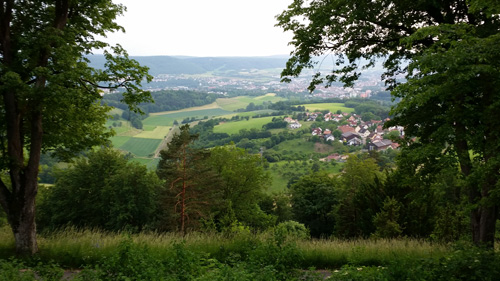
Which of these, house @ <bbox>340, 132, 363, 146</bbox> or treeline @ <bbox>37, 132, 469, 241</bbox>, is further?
house @ <bbox>340, 132, 363, 146</bbox>

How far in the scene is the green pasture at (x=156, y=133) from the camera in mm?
97744

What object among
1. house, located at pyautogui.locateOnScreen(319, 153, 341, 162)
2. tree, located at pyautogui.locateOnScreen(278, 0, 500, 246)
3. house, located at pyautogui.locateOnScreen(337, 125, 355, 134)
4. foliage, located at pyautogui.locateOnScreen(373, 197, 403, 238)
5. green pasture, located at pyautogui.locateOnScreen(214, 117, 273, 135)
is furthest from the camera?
house, located at pyautogui.locateOnScreen(337, 125, 355, 134)

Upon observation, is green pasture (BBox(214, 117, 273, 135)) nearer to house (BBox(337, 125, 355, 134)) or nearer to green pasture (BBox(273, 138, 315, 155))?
green pasture (BBox(273, 138, 315, 155))

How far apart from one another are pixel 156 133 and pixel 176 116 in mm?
32653

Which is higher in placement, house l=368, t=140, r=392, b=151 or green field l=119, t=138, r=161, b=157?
green field l=119, t=138, r=161, b=157

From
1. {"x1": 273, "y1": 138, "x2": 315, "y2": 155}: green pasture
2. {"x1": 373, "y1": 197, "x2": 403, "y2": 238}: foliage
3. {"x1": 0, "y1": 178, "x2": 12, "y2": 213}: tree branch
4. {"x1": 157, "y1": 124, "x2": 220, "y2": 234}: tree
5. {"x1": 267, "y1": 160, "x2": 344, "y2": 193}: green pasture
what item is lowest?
{"x1": 267, "y1": 160, "x2": 344, "y2": 193}: green pasture

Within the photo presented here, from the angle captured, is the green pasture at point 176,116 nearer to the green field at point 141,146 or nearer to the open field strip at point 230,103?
the open field strip at point 230,103

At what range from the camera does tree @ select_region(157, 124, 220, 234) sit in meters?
17.9

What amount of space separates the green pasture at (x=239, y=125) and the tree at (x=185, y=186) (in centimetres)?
8487

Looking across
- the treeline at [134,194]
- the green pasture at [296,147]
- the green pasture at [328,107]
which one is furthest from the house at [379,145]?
the treeline at [134,194]

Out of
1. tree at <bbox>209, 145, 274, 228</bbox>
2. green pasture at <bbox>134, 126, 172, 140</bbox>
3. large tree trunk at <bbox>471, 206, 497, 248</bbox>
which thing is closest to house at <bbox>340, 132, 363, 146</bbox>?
green pasture at <bbox>134, 126, 172, 140</bbox>

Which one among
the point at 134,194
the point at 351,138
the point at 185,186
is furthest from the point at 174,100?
the point at 185,186

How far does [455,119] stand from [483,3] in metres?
2.26

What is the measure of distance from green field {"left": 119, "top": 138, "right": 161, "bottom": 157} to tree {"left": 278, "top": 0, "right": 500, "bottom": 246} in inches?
2967
